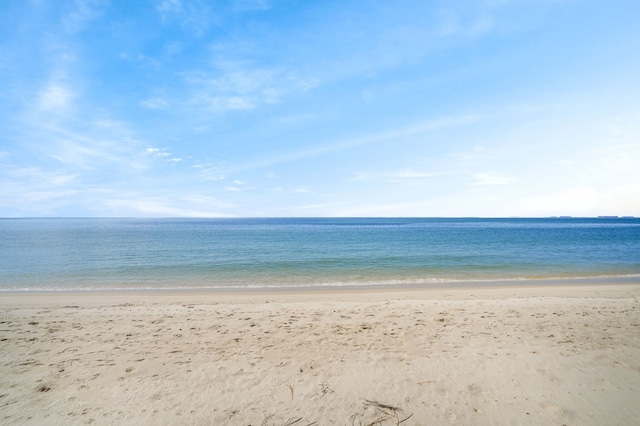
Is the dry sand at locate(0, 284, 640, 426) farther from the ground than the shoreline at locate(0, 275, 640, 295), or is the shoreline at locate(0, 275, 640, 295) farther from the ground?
the dry sand at locate(0, 284, 640, 426)

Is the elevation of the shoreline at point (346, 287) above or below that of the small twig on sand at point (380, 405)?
below

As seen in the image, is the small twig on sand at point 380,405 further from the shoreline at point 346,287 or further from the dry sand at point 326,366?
the shoreline at point 346,287

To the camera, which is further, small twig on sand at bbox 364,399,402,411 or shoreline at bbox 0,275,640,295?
shoreline at bbox 0,275,640,295

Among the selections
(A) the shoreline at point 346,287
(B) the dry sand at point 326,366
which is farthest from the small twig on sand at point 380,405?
(A) the shoreline at point 346,287

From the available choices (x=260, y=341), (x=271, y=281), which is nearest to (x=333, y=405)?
(x=260, y=341)

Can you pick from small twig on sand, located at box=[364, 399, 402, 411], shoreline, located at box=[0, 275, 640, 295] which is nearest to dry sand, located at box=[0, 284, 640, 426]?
small twig on sand, located at box=[364, 399, 402, 411]

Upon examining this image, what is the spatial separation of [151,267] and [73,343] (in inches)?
778

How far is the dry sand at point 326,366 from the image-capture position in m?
5.41

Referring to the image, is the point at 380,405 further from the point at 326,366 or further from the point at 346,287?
the point at 346,287

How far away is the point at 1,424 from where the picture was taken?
5.11 meters

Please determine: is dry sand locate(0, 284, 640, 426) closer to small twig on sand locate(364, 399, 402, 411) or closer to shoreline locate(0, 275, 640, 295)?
small twig on sand locate(364, 399, 402, 411)

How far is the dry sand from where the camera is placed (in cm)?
541

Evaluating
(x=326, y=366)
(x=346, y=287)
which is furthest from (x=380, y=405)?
(x=346, y=287)

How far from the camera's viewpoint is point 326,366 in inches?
279
